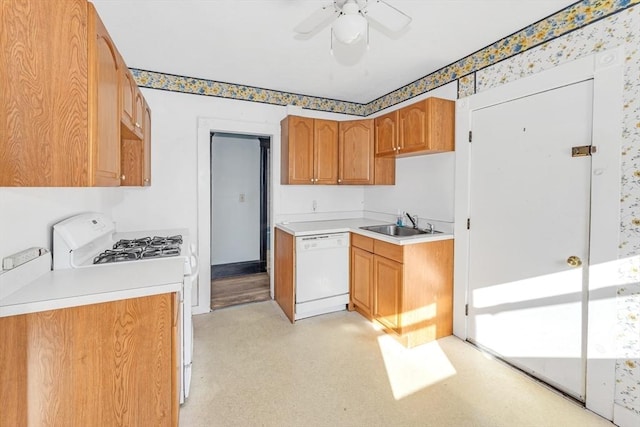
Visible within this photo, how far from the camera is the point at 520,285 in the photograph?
2141mm

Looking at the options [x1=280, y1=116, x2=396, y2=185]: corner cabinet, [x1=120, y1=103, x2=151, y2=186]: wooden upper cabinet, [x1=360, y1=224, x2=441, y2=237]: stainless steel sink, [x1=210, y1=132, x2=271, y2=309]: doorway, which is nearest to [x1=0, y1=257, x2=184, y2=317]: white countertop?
[x1=120, y1=103, x2=151, y2=186]: wooden upper cabinet

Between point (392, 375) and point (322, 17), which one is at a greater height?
point (322, 17)

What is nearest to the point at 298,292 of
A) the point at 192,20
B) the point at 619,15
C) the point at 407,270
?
the point at 407,270

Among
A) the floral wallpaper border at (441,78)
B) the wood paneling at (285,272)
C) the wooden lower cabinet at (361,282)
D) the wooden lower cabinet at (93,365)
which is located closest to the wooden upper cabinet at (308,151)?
the floral wallpaper border at (441,78)

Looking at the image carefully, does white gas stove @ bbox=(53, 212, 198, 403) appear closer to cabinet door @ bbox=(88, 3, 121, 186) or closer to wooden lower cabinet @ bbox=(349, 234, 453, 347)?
cabinet door @ bbox=(88, 3, 121, 186)

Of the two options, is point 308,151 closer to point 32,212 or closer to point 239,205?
point 239,205

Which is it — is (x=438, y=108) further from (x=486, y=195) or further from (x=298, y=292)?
(x=298, y=292)

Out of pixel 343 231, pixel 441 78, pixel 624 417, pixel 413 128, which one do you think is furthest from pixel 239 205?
pixel 624 417

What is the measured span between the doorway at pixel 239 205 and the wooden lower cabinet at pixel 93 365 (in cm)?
305

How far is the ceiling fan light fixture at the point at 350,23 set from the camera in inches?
55.6

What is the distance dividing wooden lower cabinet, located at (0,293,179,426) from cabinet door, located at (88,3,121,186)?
23.9 inches

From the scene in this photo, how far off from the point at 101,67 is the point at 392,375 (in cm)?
251

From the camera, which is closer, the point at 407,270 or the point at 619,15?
the point at 619,15

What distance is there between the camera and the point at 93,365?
1.26m
